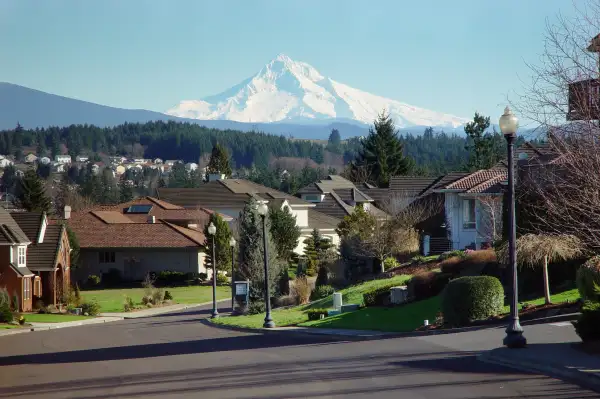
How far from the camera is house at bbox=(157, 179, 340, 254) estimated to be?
3319 inches

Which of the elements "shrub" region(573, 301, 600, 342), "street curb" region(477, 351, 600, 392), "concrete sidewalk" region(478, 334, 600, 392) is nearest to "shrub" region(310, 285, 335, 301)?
"concrete sidewalk" region(478, 334, 600, 392)

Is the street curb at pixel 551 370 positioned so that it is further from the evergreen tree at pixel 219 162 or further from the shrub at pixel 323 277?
the evergreen tree at pixel 219 162

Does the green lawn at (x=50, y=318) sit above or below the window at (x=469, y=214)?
below

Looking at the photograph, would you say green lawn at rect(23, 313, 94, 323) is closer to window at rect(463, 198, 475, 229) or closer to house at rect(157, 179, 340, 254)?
window at rect(463, 198, 475, 229)

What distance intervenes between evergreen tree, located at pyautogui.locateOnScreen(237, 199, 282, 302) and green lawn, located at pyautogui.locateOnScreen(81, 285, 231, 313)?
1201 centimetres

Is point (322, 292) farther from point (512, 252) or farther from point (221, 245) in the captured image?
point (512, 252)

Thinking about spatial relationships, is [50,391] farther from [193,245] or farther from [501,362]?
[193,245]

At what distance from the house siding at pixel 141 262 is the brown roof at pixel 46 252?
17951 mm

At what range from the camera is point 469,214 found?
55.8 m

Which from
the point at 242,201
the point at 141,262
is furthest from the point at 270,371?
the point at 242,201

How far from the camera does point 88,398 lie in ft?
55.3

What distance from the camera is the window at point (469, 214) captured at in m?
55.3

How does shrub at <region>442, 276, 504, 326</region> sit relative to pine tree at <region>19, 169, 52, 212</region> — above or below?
below

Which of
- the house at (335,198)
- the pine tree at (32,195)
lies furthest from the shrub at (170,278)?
the house at (335,198)
